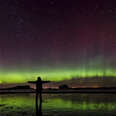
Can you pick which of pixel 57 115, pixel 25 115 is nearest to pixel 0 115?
pixel 25 115

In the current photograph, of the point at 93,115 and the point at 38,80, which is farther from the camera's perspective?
the point at 93,115

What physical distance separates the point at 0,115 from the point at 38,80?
31.5ft

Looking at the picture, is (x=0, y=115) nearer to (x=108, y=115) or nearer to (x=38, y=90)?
(x=38, y=90)

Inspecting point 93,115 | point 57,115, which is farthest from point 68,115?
point 93,115

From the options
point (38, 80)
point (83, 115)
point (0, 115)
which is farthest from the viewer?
point (83, 115)

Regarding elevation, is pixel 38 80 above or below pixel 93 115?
above

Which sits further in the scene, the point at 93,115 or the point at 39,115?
the point at 93,115

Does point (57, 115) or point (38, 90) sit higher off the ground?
point (38, 90)

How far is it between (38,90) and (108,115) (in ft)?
42.3

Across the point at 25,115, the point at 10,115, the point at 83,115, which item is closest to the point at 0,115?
the point at 10,115

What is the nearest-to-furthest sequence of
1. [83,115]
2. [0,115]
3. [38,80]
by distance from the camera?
[38,80] → [0,115] → [83,115]

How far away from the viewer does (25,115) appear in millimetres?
34625

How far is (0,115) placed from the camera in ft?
111

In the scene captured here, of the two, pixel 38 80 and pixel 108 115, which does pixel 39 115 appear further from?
pixel 108 115
